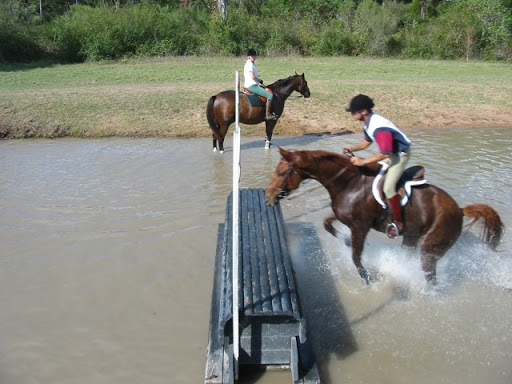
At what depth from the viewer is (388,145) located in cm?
537

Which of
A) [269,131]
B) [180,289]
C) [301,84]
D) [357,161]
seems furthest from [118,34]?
[357,161]

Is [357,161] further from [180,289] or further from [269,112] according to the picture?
[269,112]

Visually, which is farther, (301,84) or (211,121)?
(301,84)

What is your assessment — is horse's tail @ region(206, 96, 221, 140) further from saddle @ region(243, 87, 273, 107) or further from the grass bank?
the grass bank

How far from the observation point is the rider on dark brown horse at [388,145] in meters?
5.41

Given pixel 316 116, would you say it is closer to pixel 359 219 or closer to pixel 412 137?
pixel 412 137

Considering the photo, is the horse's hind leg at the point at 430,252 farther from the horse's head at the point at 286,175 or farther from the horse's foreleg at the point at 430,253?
the horse's head at the point at 286,175

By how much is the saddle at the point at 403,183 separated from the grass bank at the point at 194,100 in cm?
983

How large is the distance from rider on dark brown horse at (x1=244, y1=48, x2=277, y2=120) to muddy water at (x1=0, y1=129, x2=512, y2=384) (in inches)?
125

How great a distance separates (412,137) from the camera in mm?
14633

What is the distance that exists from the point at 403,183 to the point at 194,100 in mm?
12605

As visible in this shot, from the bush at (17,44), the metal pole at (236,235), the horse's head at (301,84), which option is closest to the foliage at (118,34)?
the bush at (17,44)

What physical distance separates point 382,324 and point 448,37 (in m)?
38.7

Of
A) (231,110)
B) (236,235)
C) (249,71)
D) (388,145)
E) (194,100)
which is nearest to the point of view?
(236,235)
